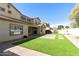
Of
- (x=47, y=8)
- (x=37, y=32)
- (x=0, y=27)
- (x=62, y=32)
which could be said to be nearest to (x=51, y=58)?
(x=0, y=27)

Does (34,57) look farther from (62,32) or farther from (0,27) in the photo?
(62,32)

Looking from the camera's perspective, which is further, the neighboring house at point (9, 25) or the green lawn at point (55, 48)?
the neighboring house at point (9, 25)

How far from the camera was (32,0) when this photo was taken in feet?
18.9

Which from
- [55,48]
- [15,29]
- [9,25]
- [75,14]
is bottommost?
[55,48]

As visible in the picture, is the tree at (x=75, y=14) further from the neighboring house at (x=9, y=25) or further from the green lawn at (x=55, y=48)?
the neighboring house at (x=9, y=25)

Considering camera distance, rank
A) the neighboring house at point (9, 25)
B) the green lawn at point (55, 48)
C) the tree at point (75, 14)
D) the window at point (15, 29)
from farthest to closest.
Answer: the tree at point (75, 14)
the window at point (15, 29)
the neighboring house at point (9, 25)
the green lawn at point (55, 48)

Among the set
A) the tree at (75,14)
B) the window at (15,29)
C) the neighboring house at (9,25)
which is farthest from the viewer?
the tree at (75,14)

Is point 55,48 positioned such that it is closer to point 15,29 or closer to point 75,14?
point 15,29

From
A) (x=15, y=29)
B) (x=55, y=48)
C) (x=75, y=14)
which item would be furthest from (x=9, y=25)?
(x=75, y=14)

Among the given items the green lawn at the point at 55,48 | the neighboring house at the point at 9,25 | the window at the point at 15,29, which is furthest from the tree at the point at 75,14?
the window at the point at 15,29

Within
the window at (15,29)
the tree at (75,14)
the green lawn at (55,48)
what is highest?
the tree at (75,14)

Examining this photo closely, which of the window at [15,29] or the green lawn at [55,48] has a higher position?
the window at [15,29]

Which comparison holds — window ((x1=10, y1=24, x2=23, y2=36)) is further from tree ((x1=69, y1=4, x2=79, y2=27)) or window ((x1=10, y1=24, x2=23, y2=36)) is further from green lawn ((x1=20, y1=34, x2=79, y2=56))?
tree ((x1=69, y1=4, x2=79, y2=27))

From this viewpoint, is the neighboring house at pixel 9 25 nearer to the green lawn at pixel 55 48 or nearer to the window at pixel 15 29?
the window at pixel 15 29
